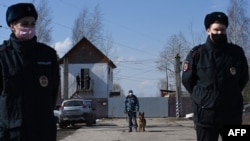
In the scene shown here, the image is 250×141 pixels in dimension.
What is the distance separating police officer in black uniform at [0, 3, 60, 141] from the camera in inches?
178

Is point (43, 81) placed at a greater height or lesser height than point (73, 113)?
greater

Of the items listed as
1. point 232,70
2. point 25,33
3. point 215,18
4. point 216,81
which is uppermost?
point 215,18

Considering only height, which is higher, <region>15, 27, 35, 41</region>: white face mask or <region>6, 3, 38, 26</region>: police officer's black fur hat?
<region>6, 3, 38, 26</region>: police officer's black fur hat

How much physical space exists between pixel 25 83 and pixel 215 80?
7.12 ft

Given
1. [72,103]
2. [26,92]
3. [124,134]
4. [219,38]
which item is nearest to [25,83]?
[26,92]

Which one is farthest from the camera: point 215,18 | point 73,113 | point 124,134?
point 73,113

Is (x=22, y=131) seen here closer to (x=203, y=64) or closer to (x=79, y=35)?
Result: (x=203, y=64)

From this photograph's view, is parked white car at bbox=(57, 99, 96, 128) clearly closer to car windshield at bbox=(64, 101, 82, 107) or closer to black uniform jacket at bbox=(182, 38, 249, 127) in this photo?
car windshield at bbox=(64, 101, 82, 107)

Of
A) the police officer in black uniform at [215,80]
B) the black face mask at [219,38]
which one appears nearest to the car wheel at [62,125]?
the police officer in black uniform at [215,80]

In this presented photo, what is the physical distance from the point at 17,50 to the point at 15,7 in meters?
0.41

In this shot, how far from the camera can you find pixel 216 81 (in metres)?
5.69

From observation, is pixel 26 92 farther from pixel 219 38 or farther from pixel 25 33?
pixel 219 38

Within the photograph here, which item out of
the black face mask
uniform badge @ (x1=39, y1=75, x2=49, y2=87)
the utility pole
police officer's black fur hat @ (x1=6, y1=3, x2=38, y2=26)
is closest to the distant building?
the utility pole

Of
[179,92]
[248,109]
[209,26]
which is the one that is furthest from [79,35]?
[209,26]
